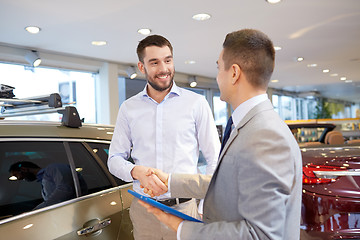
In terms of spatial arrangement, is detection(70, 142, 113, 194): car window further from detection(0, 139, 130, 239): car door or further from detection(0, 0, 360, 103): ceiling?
detection(0, 0, 360, 103): ceiling

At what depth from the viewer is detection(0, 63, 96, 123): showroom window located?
6426mm

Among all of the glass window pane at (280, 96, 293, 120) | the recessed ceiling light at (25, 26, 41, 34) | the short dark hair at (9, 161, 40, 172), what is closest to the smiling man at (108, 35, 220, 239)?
the short dark hair at (9, 161, 40, 172)

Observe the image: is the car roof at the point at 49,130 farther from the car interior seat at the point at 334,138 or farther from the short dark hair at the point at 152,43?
Answer: the car interior seat at the point at 334,138

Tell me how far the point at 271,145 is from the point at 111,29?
16.2 ft

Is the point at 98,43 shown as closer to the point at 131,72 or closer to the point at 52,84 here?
the point at 52,84

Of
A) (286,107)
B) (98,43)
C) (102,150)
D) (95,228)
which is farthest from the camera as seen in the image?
(286,107)

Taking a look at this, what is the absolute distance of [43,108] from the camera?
2.21m

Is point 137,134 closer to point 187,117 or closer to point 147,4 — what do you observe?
point 187,117

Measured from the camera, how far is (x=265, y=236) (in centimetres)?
89

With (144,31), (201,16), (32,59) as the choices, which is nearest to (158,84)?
(201,16)

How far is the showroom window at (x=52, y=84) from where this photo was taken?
6426 mm

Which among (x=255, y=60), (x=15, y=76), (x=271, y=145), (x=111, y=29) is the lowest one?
(x=271, y=145)

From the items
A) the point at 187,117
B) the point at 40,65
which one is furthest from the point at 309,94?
the point at 187,117

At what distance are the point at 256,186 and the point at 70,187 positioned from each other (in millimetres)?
1142
